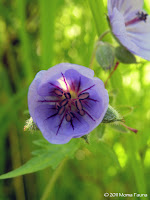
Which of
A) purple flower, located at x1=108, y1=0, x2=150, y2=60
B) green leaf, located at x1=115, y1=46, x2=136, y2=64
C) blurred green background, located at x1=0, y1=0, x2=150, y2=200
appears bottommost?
blurred green background, located at x1=0, y1=0, x2=150, y2=200

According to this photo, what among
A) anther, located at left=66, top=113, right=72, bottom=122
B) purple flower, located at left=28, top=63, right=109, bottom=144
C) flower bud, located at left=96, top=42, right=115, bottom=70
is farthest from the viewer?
flower bud, located at left=96, top=42, right=115, bottom=70

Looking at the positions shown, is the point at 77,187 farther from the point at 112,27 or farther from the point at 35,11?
the point at 35,11

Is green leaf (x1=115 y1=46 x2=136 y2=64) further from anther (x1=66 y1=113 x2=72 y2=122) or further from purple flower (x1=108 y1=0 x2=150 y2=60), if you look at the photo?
anther (x1=66 y1=113 x2=72 y2=122)

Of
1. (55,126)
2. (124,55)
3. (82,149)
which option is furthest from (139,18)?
(82,149)

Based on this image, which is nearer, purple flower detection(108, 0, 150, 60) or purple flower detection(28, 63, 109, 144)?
purple flower detection(28, 63, 109, 144)

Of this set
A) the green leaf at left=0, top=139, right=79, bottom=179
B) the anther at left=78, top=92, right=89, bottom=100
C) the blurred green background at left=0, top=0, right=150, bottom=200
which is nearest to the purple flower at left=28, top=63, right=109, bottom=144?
the anther at left=78, top=92, right=89, bottom=100

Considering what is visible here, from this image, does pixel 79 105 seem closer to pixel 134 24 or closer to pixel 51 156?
pixel 51 156

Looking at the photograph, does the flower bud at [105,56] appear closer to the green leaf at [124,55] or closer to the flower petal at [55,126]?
the green leaf at [124,55]

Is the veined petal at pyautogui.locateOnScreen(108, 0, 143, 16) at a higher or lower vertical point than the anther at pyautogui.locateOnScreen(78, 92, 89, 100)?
higher
